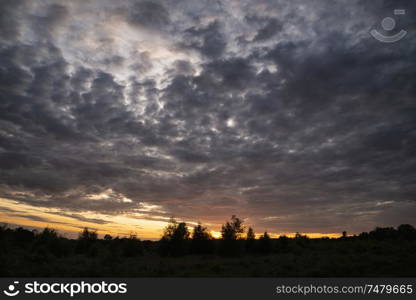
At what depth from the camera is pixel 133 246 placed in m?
60.5

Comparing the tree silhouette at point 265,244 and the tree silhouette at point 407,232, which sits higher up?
the tree silhouette at point 407,232

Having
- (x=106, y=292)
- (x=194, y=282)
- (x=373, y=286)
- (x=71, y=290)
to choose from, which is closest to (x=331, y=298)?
(x=373, y=286)

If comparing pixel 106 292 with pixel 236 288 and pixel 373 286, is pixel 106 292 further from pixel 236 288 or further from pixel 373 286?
pixel 373 286

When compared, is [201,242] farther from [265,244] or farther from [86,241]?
[86,241]

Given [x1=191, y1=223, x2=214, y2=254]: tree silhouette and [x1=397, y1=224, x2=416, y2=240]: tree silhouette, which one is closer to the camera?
[x1=191, y1=223, x2=214, y2=254]: tree silhouette

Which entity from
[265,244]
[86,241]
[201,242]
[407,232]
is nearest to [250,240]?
[265,244]

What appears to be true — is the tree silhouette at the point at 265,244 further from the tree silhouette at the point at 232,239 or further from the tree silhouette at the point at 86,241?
the tree silhouette at the point at 86,241

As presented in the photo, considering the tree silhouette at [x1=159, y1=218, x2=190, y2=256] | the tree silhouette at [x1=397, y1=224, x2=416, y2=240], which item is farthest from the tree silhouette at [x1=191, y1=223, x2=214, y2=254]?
the tree silhouette at [x1=397, y1=224, x2=416, y2=240]

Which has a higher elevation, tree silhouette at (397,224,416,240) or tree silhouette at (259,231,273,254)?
tree silhouette at (397,224,416,240)

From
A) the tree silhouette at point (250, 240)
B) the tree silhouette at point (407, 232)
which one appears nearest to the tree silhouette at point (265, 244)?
the tree silhouette at point (250, 240)

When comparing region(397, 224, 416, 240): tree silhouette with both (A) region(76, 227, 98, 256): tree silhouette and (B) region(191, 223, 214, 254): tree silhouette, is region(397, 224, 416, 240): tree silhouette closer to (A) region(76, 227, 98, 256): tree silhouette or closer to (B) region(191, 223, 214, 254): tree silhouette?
(B) region(191, 223, 214, 254): tree silhouette

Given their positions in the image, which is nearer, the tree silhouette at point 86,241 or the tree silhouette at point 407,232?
the tree silhouette at point 86,241

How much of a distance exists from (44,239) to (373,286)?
200 feet

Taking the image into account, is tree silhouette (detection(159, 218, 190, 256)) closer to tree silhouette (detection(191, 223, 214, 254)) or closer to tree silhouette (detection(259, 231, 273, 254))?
tree silhouette (detection(191, 223, 214, 254))
